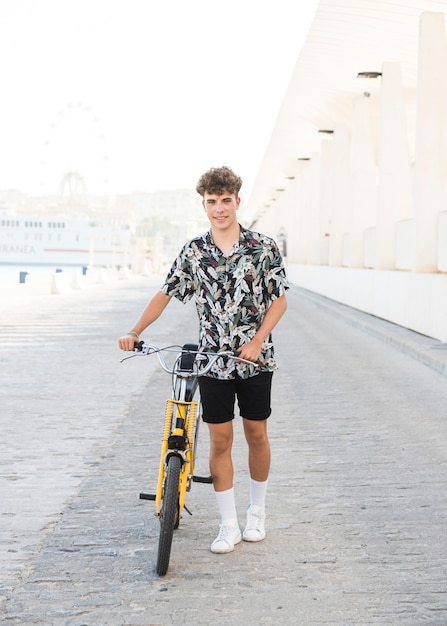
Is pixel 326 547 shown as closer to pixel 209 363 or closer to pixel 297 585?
pixel 297 585

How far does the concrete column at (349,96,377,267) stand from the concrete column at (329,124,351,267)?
445 cm

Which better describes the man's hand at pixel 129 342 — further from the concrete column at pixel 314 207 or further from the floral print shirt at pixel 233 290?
the concrete column at pixel 314 207

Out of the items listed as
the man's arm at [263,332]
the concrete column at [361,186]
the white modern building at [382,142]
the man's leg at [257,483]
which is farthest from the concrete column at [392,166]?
the man's arm at [263,332]

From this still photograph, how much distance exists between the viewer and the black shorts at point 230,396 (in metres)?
4.38

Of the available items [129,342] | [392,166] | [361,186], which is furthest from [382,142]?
[129,342]

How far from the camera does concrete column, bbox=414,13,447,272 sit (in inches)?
707

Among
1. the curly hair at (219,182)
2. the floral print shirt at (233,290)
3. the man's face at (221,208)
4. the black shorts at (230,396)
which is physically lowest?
the black shorts at (230,396)

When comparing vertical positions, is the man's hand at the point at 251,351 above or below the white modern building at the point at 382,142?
below

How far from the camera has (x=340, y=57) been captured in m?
24.0

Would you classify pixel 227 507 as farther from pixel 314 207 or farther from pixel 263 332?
pixel 314 207

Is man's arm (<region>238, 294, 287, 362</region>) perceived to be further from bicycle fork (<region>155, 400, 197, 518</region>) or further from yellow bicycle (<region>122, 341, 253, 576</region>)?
bicycle fork (<region>155, 400, 197, 518</region>)

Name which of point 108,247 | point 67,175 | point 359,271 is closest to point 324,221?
point 359,271

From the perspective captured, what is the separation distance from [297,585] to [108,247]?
12320 centimetres

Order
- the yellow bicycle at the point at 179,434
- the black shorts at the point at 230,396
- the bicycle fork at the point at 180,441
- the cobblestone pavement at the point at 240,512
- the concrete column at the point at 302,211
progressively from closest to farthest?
the cobblestone pavement at the point at 240,512 < the yellow bicycle at the point at 179,434 < the bicycle fork at the point at 180,441 < the black shorts at the point at 230,396 < the concrete column at the point at 302,211
